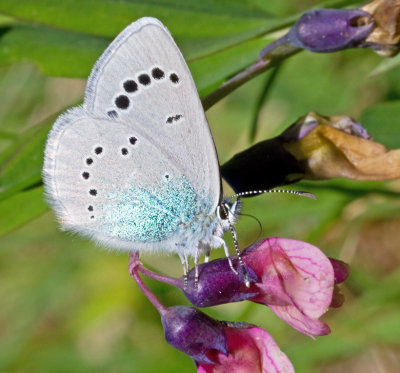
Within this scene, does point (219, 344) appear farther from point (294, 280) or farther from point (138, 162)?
point (138, 162)

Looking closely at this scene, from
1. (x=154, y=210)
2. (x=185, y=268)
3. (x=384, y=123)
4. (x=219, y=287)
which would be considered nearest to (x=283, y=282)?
(x=219, y=287)

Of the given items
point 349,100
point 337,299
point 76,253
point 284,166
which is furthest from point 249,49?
point 76,253

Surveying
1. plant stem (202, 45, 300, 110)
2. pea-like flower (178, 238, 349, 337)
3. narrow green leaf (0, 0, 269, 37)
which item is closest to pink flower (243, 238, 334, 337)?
pea-like flower (178, 238, 349, 337)

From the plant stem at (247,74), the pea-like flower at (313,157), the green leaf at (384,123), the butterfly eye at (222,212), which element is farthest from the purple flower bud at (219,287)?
the green leaf at (384,123)

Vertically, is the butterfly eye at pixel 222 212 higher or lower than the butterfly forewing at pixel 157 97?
lower

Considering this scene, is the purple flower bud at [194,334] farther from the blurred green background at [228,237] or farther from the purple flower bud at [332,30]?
the purple flower bud at [332,30]

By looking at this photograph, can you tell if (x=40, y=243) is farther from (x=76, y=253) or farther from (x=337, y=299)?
(x=337, y=299)
